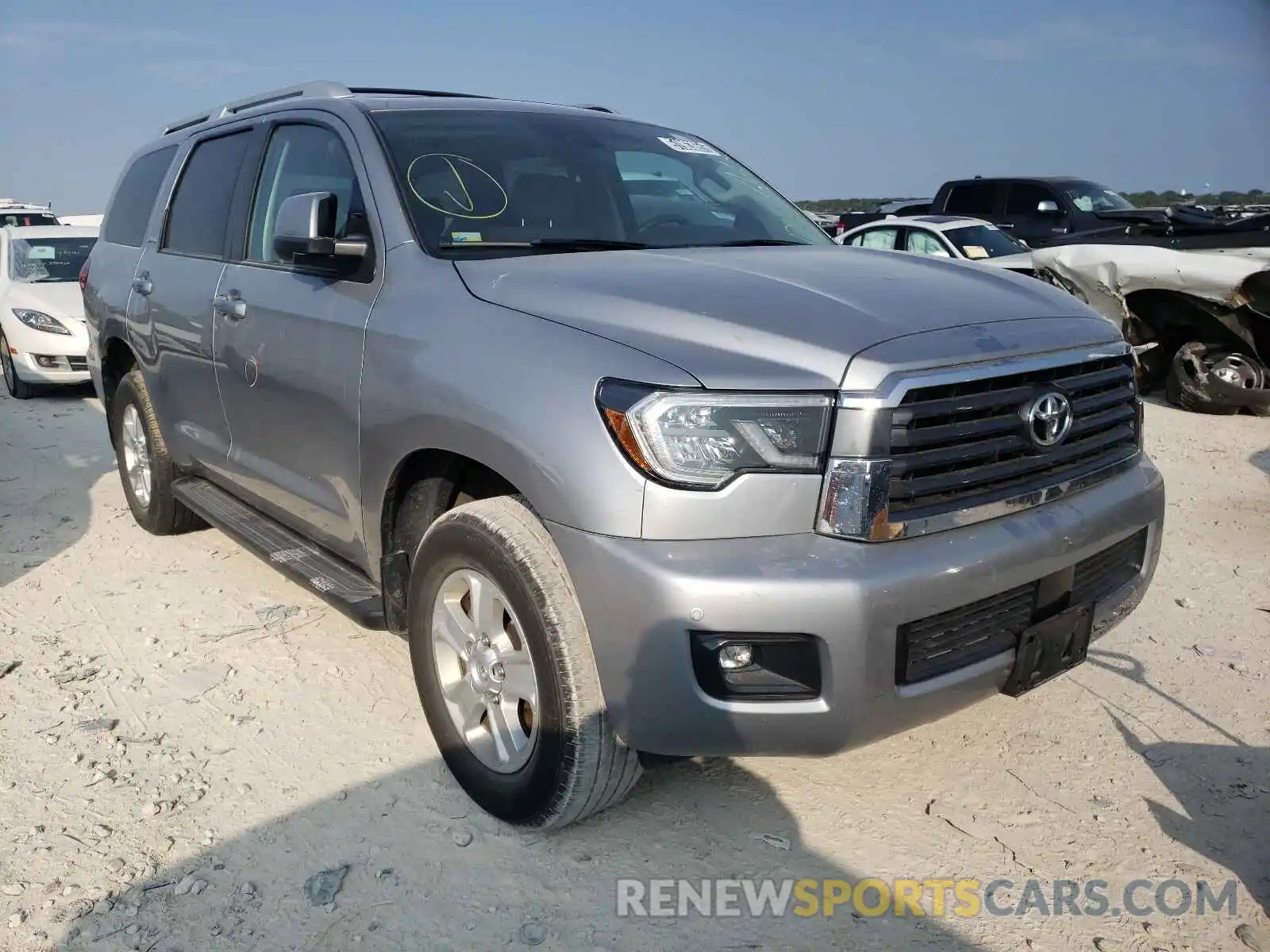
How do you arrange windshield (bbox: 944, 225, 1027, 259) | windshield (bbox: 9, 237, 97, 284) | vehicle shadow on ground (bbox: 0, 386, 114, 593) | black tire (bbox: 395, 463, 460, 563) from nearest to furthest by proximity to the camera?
black tire (bbox: 395, 463, 460, 563), vehicle shadow on ground (bbox: 0, 386, 114, 593), windshield (bbox: 9, 237, 97, 284), windshield (bbox: 944, 225, 1027, 259)

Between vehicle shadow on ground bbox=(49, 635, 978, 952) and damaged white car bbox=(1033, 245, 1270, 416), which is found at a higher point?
damaged white car bbox=(1033, 245, 1270, 416)

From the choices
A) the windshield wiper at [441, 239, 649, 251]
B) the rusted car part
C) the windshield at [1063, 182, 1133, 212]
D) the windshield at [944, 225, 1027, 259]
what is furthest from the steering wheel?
the windshield at [1063, 182, 1133, 212]

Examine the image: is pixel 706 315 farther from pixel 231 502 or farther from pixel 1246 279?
pixel 1246 279

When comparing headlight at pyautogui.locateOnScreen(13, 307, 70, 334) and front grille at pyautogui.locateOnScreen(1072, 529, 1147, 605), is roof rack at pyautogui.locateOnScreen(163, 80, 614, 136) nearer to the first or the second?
front grille at pyautogui.locateOnScreen(1072, 529, 1147, 605)

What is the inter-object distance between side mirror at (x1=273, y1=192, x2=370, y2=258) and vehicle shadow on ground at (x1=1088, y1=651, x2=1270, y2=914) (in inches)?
110

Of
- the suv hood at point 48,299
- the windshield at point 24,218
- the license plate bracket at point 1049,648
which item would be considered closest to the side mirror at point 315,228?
the license plate bracket at point 1049,648

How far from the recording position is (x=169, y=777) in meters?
2.97

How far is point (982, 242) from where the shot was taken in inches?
413

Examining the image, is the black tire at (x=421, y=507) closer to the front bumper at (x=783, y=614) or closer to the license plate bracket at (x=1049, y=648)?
the front bumper at (x=783, y=614)

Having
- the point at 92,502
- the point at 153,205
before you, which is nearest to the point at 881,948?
the point at 153,205

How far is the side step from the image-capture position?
3080mm

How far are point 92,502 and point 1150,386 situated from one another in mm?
8252

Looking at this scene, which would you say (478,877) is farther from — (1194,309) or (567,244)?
(1194,309)

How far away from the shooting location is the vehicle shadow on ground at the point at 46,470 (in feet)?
16.9
